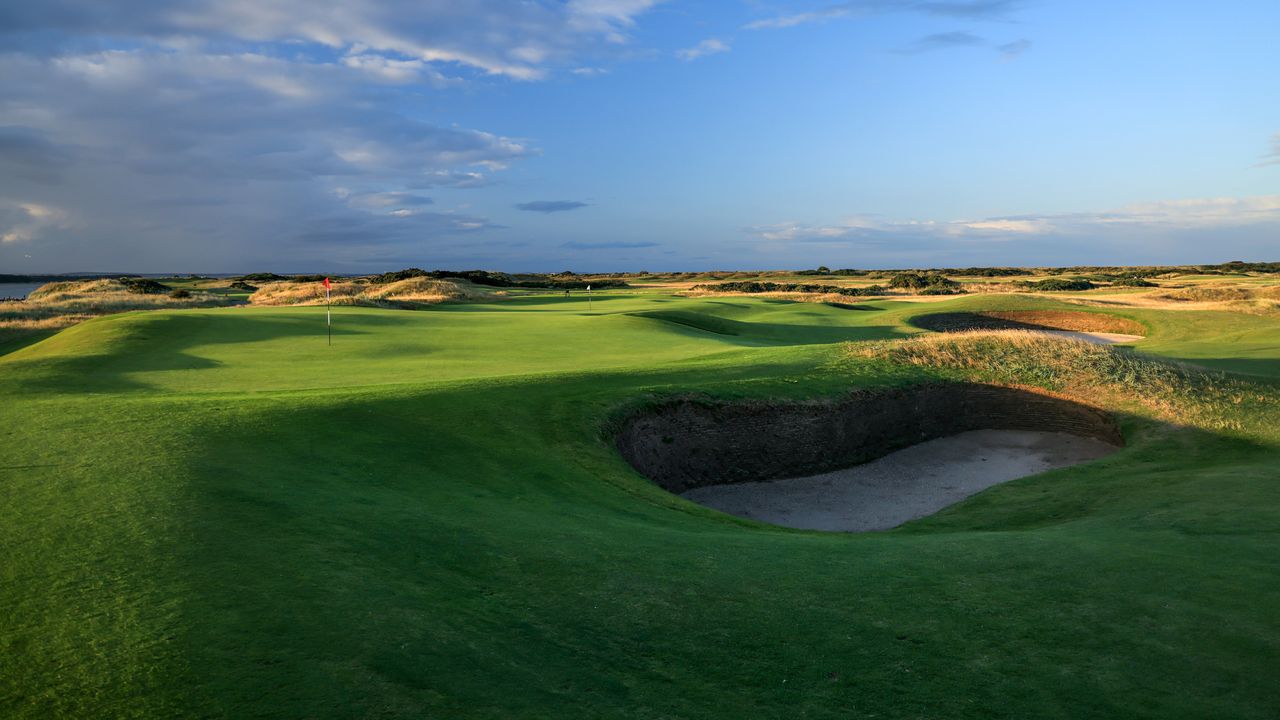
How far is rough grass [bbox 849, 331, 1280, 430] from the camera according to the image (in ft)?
62.0

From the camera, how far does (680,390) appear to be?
18906mm

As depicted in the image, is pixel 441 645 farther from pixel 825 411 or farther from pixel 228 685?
pixel 825 411

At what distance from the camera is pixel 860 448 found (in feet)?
66.9

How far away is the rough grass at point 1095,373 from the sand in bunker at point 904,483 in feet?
5.42

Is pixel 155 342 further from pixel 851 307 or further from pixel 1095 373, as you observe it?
pixel 851 307

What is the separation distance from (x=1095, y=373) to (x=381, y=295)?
5781cm

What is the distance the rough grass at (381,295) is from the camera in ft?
193


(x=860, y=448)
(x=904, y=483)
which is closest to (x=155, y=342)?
(x=860, y=448)

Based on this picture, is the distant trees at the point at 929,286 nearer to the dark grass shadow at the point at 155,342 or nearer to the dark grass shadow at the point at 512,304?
the dark grass shadow at the point at 512,304

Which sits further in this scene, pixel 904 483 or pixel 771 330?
pixel 771 330

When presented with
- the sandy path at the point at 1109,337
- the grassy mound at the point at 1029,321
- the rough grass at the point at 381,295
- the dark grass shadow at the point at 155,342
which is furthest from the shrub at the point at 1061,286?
the dark grass shadow at the point at 155,342

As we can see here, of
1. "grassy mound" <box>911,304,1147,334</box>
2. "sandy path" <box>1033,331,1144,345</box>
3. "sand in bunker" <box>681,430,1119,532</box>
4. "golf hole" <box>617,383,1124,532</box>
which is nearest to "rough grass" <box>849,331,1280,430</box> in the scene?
"golf hole" <box>617,383,1124,532</box>

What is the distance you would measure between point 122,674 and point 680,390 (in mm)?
14691

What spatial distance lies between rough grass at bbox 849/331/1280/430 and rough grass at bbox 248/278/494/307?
43211mm
